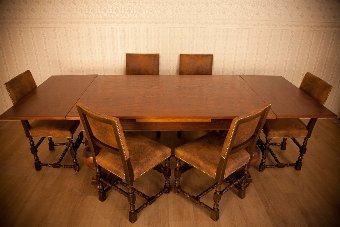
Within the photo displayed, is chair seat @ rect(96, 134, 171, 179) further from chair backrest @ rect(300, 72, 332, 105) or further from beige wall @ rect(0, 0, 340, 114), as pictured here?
beige wall @ rect(0, 0, 340, 114)

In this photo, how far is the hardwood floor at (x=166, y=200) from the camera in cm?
205

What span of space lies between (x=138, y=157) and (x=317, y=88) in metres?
1.68

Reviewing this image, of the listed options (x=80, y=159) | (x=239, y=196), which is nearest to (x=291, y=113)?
(x=239, y=196)

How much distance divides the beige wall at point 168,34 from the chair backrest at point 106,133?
1.73 m

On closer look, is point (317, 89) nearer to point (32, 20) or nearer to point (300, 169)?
point (300, 169)

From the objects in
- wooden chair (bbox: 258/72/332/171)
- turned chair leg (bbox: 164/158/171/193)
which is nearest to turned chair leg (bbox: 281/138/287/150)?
wooden chair (bbox: 258/72/332/171)

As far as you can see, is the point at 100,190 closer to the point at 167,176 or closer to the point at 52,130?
the point at 167,176

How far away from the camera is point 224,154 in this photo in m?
1.76

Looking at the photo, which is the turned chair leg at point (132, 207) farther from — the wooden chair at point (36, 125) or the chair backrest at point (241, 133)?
the wooden chair at point (36, 125)

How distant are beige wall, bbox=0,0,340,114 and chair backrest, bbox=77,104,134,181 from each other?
5.66 ft

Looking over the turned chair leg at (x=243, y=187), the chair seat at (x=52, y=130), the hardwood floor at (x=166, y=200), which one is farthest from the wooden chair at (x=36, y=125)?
the turned chair leg at (x=243, y=187)

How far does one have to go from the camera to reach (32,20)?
3.11 meters

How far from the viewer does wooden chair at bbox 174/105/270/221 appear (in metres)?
1.71

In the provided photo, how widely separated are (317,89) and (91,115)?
1.94m
